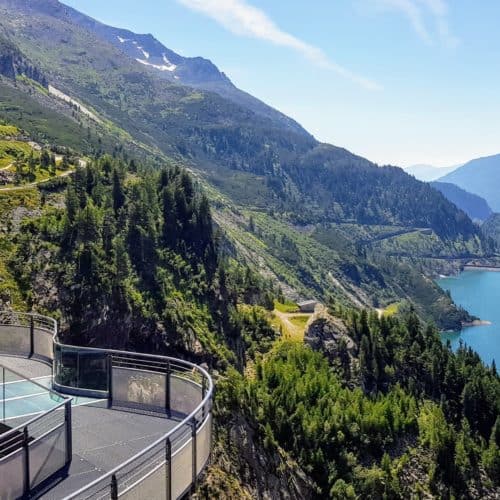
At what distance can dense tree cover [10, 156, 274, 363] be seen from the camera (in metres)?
58.3

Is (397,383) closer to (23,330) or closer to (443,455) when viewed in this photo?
(443,455)

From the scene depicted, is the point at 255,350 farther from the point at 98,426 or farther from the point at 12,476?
the point at 12,476

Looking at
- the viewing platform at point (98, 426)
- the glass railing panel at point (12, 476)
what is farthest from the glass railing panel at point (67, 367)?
the glass railing panel at point (12, 476)

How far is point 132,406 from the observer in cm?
1495

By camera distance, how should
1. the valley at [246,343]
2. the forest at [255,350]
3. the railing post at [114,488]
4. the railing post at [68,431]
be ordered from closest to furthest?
the railing post at [114,488] < the railing post at [68,431] < the valley at [246,343] < the forest at [255,350]

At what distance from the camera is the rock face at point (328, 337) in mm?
70250

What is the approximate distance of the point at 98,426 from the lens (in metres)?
13.7

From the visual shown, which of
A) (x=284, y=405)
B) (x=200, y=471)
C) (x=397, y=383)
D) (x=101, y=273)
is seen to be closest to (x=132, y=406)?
(x=200, y=471)

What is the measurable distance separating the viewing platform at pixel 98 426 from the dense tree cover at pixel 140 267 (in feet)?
134

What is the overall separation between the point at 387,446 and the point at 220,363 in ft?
70.8

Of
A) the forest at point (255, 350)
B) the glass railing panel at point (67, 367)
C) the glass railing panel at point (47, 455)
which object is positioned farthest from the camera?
the forest at point (255, 350)

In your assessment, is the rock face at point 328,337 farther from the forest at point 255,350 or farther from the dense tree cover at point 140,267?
the dense tree cover at point 140,267

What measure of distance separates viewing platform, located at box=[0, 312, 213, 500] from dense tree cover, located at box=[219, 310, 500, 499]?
2532 centimetres

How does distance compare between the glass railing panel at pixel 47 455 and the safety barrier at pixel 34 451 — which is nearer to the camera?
the safety barrier at pixel 34 451
